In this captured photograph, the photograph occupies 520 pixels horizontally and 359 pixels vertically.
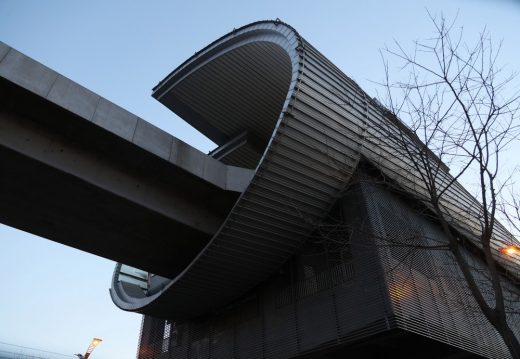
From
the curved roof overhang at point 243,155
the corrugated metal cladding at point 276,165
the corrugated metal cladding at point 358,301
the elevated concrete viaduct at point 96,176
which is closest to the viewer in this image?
the elevated concrete viaduct at point 96,176

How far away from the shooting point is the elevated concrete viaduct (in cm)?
1088

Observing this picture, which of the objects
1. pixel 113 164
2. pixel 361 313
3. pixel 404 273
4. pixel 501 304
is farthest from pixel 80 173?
pixel 501 304

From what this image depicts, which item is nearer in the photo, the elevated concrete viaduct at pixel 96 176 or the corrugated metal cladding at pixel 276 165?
the elevated concrete viaduct at pixel 96 176

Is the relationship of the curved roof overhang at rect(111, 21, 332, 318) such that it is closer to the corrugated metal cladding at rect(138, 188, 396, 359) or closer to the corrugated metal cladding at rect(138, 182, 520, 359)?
the corrugated metal cladding at rect(138, 188, 396, 359)

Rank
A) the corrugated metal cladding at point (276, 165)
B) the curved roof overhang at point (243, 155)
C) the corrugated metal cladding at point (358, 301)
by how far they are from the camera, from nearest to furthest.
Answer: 1. the corrugated metal cladding at point (358, 301)
2. the corrugated metal cladding at point (276, 165)
3. the curved roof overhang at point (243, 155)

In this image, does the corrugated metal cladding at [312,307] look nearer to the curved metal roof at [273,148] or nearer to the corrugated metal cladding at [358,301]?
the corrugated metal cladding at [358,301]

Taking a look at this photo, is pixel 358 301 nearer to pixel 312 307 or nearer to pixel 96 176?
pixel 312 307

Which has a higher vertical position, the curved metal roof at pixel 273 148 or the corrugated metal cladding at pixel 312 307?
the curved metal roof at pixel 273 148

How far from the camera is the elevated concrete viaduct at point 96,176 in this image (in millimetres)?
10881

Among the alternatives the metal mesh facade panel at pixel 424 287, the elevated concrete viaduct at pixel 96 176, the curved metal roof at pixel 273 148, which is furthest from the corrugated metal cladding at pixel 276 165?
the elevated concrete viaduct at pixel 96 176

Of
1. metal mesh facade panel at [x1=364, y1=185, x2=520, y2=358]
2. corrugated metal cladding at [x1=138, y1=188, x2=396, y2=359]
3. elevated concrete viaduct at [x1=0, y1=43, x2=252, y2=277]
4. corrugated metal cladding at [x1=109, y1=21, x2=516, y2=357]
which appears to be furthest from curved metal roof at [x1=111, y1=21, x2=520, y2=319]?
elevated concrete viaduct at [x1=0, y1=43, x2=252, y2=277]

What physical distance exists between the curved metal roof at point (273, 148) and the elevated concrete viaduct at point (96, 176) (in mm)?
1476

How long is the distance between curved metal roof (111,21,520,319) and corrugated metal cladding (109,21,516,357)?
3 cm

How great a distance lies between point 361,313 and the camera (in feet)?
37.2
